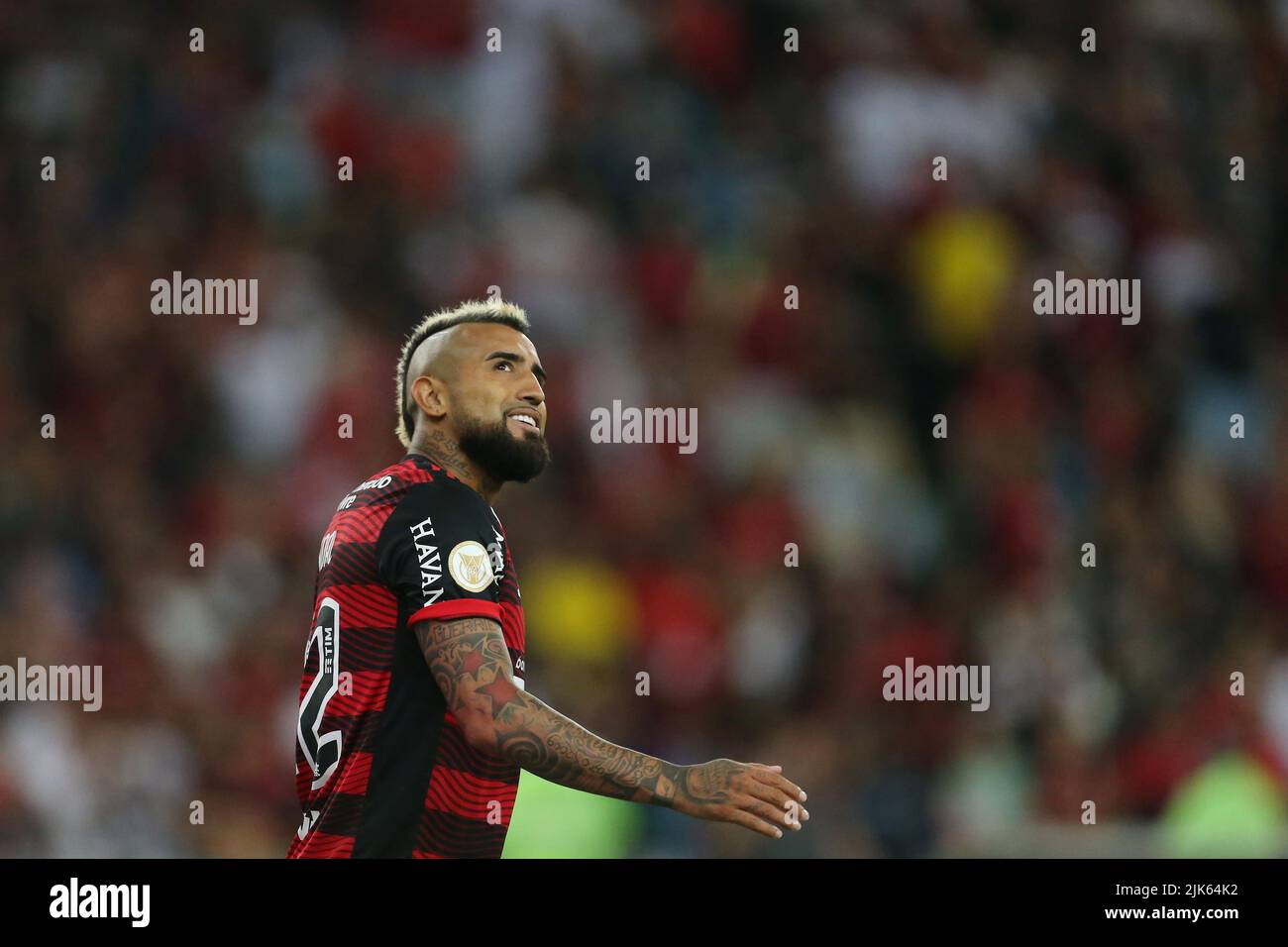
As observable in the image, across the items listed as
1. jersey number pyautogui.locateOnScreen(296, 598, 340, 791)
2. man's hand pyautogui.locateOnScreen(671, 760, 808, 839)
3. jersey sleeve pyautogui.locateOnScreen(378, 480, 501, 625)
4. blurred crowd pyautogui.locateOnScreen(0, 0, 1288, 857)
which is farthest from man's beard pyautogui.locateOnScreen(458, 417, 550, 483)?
blurred crowd pyautogui.locateOnScreen(0, 0, 1288, 857)

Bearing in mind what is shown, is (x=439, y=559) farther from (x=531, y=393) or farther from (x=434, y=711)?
(x=531, y=393)

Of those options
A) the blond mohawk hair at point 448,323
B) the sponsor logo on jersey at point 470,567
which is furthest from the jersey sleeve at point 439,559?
the blond mohawk hair at point 448,323

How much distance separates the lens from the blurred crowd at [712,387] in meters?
6.79

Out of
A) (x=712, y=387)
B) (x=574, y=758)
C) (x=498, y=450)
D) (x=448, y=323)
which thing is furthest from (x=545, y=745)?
(x=712, y=387)

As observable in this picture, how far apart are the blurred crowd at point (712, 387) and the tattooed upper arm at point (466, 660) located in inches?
112

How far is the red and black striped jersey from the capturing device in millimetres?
3471

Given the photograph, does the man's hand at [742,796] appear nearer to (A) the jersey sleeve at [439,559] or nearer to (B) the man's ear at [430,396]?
(A) the jersey sleeve at [439,559]

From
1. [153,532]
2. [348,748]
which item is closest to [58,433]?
[153,532]

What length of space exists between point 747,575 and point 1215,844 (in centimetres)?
208

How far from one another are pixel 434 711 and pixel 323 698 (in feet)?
0.74

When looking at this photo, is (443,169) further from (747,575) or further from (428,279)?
(747,575)

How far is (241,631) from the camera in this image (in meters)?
7.12

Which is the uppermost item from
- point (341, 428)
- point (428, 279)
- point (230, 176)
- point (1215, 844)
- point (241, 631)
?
point (230, 176)

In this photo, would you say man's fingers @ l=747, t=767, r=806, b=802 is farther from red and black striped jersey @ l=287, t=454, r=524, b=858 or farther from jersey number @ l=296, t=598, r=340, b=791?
jersey number @ l=296, t=598, r=340, b=791
